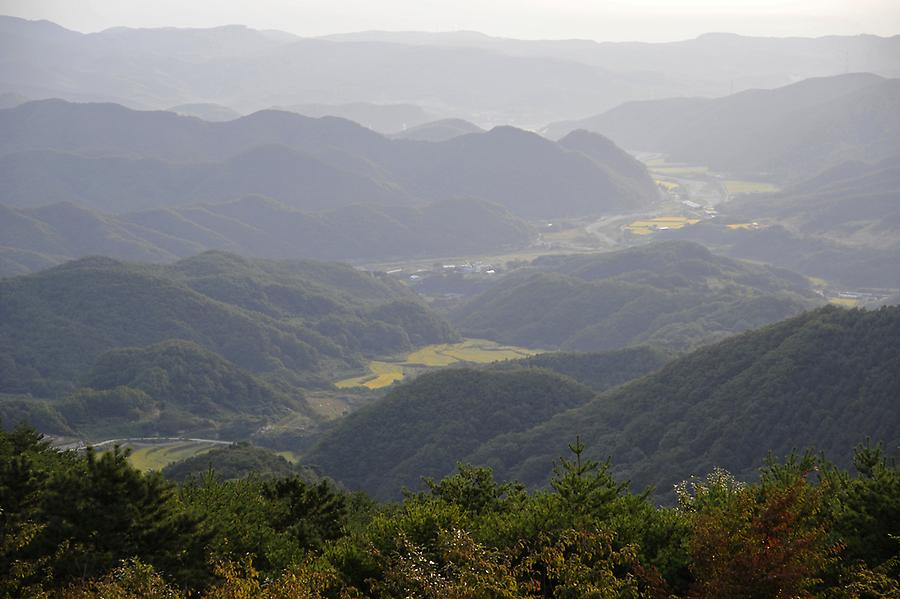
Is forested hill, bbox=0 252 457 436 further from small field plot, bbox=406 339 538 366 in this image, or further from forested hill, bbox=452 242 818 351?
forested hill, bbox=452 242 818 351

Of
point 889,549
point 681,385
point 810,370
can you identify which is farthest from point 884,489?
point 681,385

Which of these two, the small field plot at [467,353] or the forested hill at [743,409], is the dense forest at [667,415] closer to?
A: the forested hill at [743,409]

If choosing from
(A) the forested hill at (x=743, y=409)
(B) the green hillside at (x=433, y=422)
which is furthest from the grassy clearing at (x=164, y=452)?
(A) the forested hill at (x=743, y=409)

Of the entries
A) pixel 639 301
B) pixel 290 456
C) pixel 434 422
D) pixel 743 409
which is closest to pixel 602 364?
pixel 434 422

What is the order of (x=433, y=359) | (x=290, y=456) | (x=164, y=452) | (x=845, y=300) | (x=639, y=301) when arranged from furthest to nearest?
(x=845, y=300) < (x=639, y=301) < (x=433, y=359) < (x=290, y=456) < (x=164, y=452)

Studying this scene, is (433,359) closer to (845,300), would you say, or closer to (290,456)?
(290,456)

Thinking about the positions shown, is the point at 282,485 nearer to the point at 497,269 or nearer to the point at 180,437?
the point at 180,437
